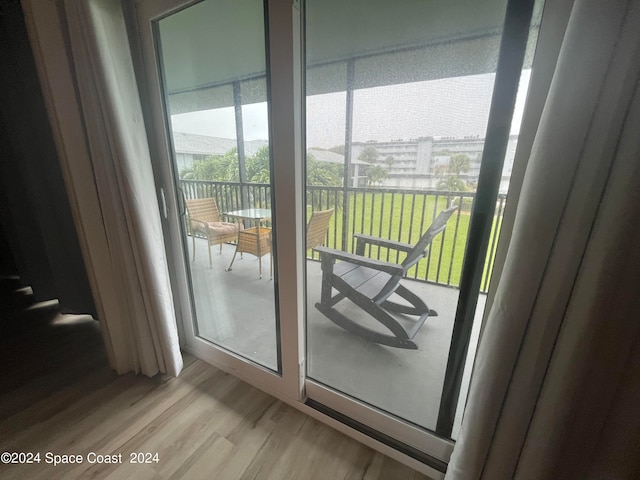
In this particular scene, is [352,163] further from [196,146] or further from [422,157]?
[196,146]

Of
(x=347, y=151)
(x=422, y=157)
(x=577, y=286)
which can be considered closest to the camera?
(x=577, y=286)

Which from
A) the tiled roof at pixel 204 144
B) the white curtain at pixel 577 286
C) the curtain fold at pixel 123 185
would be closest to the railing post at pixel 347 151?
the tiled roof at pixel 204 144

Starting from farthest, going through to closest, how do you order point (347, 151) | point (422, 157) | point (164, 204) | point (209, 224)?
point (209, 224)
point (164, 204)
point (347, 151)
point (422, 157)

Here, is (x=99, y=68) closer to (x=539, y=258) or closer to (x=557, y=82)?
(x=557, y=82)

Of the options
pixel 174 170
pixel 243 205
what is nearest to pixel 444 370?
pixel 243 205

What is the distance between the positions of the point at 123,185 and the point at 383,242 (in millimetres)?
1235

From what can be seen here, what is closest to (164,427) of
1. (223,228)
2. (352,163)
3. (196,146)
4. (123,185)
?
(223,228)

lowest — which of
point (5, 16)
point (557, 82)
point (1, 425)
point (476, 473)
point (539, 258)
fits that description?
point (1, 425)

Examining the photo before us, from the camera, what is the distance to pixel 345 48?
100cm

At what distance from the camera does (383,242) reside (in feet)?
3.74

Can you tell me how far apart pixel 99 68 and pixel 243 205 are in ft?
Answer: 2.63

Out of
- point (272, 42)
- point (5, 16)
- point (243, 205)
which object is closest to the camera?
point (272, 42)

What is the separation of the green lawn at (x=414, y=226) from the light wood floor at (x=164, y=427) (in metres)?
0.89

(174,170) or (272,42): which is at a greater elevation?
(272,42)
